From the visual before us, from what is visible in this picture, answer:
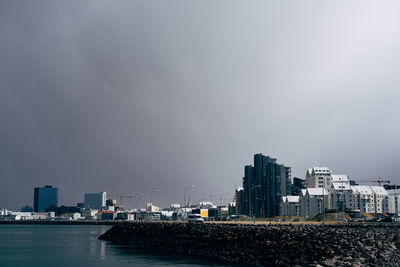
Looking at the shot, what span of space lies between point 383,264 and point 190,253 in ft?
129

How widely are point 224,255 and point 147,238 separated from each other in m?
42.0

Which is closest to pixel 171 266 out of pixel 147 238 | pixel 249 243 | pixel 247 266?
pixel 247 266

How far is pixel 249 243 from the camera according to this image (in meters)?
71.8

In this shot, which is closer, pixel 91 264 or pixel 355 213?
pixel 91 264

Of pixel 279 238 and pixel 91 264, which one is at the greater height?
pixel 279 238

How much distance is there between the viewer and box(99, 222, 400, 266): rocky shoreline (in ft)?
177

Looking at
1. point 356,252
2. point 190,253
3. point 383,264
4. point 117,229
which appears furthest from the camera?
point 117,229

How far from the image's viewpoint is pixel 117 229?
132625 mm

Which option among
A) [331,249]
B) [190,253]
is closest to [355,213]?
[190,253]

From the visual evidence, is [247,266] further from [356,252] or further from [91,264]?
[91,264]

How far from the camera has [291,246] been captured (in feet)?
206

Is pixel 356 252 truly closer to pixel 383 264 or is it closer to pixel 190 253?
pixel 383 264

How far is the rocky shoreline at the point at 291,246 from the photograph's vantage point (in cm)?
5403

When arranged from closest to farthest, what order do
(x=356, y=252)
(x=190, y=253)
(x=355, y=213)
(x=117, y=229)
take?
1. (x=356, y=252)
2. (x=190, y=253)
3. (x=117, y=229)
4. (x=355, y=213)
